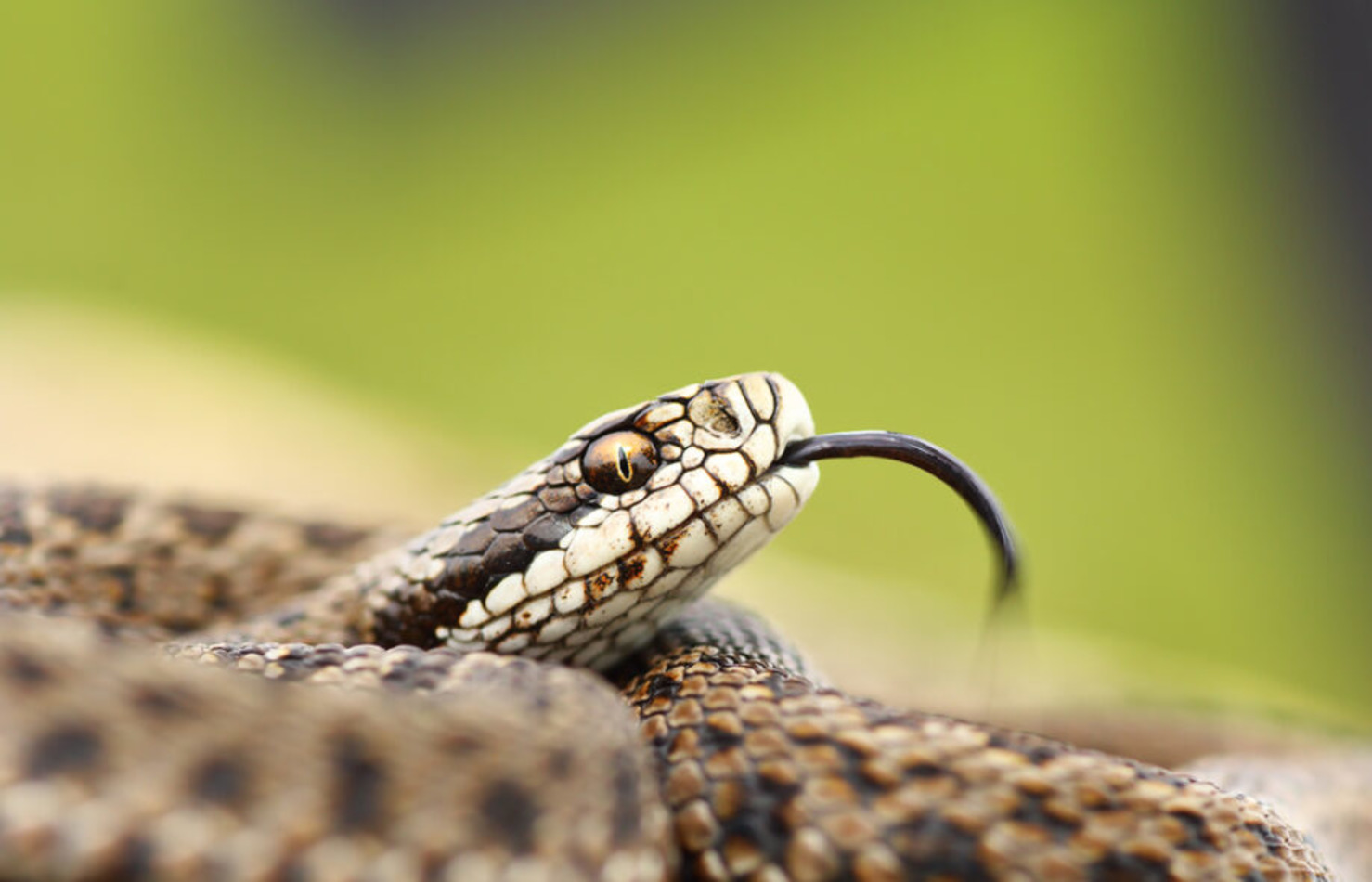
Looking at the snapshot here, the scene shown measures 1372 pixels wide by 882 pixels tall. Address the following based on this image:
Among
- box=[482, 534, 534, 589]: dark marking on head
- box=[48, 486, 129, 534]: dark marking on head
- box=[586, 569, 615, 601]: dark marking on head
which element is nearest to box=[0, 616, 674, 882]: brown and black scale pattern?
box=[586, 569, 615, 601]: dark marking on head

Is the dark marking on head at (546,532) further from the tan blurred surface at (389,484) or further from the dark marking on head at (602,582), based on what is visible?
the tan blurred surface at (389,484)

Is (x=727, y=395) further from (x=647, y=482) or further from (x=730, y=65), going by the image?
(x=730, y=65)


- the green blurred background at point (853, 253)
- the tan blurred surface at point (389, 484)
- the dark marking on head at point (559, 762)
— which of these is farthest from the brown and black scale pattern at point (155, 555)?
the green blurred background at point (853, 253)

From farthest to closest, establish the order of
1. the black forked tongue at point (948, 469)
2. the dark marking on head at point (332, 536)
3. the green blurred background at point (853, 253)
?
the green blurred background at point (853, 253) → the dark marking on head at point (332, 536) → the black forked tongue at point (948, 469)

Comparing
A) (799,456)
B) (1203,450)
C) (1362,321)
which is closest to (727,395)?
(799,456)

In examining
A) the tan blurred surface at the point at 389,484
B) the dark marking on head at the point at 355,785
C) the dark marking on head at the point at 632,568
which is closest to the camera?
the dark marking on head at the point at 355,785

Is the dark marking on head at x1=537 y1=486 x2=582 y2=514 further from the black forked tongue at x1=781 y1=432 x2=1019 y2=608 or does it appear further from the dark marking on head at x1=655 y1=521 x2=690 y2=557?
the black forked tongue at x1=781 y1=432 x2=1019 y2=608

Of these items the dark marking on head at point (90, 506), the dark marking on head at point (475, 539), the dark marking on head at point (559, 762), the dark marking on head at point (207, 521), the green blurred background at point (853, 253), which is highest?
the green blurred background at point (853, 253)

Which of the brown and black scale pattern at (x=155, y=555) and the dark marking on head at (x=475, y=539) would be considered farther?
the brown and black scale pattern at (x=155, y=555)
